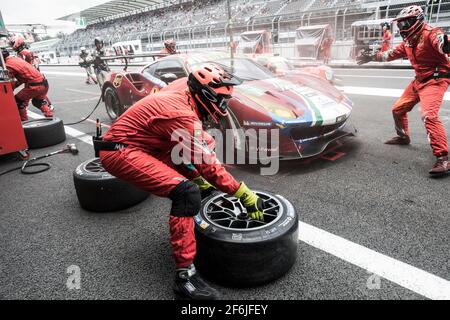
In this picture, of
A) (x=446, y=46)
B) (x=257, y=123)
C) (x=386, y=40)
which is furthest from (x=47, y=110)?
(x=386, y=40)

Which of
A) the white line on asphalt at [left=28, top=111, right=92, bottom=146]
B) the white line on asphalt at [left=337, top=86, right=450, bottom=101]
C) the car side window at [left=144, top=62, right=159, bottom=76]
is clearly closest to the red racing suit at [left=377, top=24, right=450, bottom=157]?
the car side window at [left=144, top=62, right=159, bottom=76]

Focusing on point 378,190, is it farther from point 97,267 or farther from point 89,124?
point 89,124

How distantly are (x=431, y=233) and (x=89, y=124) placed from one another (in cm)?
634

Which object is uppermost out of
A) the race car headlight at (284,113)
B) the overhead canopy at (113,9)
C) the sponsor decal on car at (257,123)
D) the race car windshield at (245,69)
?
the overhead canopy at (113,9)

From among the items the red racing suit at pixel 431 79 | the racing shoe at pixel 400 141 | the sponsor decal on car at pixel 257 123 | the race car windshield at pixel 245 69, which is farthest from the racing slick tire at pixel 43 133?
the red racing suit at pixel 431 79

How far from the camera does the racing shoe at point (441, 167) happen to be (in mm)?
3289

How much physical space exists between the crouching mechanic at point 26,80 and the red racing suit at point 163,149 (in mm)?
4620

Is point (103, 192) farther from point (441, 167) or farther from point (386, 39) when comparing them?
point (386, 39)

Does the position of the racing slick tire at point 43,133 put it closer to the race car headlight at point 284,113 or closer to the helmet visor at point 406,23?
the race car headlight at point 284,113

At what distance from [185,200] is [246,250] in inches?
18.3

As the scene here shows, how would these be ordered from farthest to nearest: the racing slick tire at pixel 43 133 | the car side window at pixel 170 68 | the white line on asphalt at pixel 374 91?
the white line on asphalt at pixel 374 91, the racing slick tire at pixel 43 133, the car side window at pixel 170 68

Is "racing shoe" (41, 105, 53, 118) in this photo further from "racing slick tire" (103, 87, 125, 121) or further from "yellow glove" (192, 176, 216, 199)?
"yellow glove" (192, 176, 216, 199)

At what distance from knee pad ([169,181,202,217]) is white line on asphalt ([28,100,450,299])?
3.30ft

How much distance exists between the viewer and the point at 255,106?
3.54 metres
